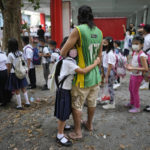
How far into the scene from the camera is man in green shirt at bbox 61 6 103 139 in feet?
6.95

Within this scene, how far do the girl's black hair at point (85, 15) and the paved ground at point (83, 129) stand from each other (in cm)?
179

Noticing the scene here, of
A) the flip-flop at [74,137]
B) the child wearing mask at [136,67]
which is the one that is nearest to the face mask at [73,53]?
the flip-flop at [74,137]

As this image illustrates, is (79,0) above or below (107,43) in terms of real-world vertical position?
above

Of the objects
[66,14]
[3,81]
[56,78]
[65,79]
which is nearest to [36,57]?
[3,81]

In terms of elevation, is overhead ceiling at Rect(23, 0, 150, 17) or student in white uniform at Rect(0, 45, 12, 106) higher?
overhead ceiling at Rect(23, 0, 150, 17)

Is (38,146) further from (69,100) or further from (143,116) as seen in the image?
(143,116)

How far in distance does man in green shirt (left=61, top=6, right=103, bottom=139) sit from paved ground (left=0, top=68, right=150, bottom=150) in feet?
1.63

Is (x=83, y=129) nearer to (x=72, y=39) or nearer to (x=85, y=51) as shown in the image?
(x=85, y=51)

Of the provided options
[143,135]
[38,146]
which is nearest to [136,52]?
[143,135]

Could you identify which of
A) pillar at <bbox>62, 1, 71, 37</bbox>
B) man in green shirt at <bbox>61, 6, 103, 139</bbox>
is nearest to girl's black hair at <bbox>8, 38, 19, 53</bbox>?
man in green shirt at <bbox>61, 6, 103, 139</bbox>

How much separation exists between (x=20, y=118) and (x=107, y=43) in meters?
2.44

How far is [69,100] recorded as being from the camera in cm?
237

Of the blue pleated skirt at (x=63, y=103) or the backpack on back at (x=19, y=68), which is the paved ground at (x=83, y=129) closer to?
the blue pleated skirt at (x=63, y=103)

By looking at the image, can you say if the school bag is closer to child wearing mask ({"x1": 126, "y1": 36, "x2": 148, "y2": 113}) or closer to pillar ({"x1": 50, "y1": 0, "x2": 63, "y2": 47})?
child wearing mask ({"x1": 126, "y1": 36, "x2": 148, "y2": 113})
